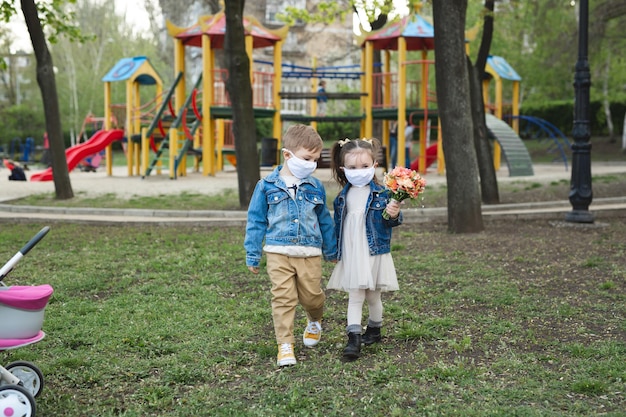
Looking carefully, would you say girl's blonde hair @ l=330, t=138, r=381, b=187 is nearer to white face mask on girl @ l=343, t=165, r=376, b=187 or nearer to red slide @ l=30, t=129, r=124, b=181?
white face mask on girl @ l=343, t=165, r=376, b=187

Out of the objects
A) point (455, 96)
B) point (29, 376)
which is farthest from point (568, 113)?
point (29, 376)

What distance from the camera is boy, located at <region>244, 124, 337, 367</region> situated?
4.94 m

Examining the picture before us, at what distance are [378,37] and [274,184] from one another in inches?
709

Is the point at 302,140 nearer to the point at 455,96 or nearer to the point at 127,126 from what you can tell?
the point at 455,96

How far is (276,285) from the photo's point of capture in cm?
496

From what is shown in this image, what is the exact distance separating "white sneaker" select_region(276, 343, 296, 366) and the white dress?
526 mm

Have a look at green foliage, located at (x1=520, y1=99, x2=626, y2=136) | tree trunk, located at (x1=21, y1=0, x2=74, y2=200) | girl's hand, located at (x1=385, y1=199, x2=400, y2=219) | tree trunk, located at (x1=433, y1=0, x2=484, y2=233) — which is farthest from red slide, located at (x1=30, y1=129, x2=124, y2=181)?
green foliage, located at (x1=520, y1=99, x2=626, y2=136)

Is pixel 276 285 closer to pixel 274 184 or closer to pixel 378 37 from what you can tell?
pixel 274 184

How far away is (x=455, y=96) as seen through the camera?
33.3 feet

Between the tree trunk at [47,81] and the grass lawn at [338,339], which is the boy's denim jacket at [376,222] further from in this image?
the tree trunk at [47,81]

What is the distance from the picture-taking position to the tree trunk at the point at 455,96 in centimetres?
1015

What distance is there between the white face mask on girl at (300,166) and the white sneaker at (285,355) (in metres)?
1.13

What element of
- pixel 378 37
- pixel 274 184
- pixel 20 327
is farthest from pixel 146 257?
pixel 378 37

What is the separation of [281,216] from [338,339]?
42.4 inches
